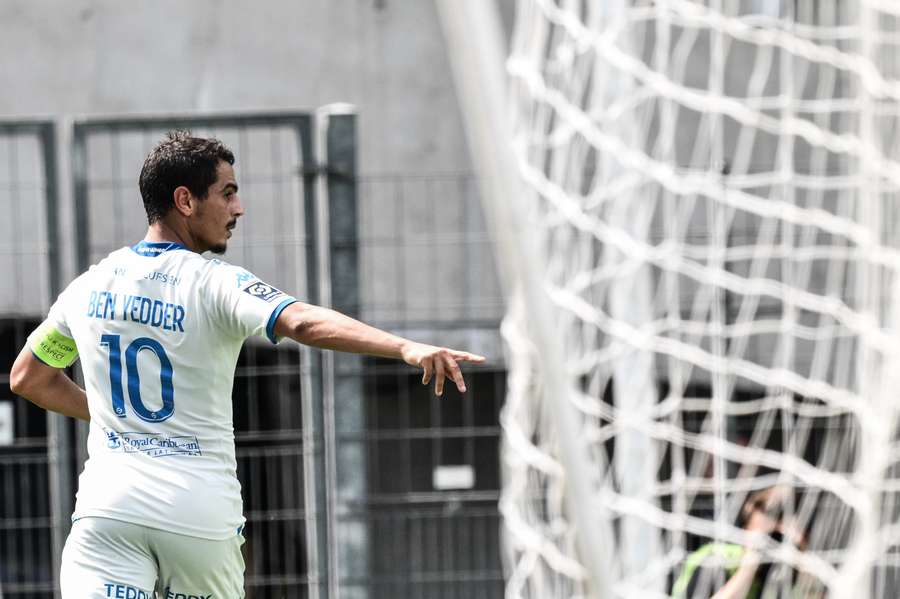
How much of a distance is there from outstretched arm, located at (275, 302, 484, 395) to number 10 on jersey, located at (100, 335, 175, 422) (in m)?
0.34

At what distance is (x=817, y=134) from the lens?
4.07 m

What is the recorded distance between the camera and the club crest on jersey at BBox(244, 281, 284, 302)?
9.77ft

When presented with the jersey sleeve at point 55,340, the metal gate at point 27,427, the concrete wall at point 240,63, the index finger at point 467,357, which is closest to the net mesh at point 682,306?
the index finger at point 467,357

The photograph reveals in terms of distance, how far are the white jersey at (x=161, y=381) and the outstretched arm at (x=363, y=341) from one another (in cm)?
21

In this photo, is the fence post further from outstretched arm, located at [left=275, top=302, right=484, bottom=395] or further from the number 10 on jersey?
outstretched arm, located at [left=275, top=302, right=484, bottom=395]

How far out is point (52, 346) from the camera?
337cm

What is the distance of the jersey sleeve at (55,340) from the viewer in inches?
130

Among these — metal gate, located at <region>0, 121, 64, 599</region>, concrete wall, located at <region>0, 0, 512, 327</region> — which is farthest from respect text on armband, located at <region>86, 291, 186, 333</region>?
concrete wall, located at <region>0, 0, 512, 327</region>

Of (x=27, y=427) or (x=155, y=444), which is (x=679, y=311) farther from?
(x=155, y=444)

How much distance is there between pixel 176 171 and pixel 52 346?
0.59 meters

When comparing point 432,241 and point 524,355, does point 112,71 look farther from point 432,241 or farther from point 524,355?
point 524,355

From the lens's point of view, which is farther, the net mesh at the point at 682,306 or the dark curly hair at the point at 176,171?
the net mesh at the point at 682,306

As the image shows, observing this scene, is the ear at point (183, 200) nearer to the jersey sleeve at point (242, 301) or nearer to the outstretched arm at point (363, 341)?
the jersey sleeve at point (242, 301)

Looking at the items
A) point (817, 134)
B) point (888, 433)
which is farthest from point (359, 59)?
point (888, 433)
